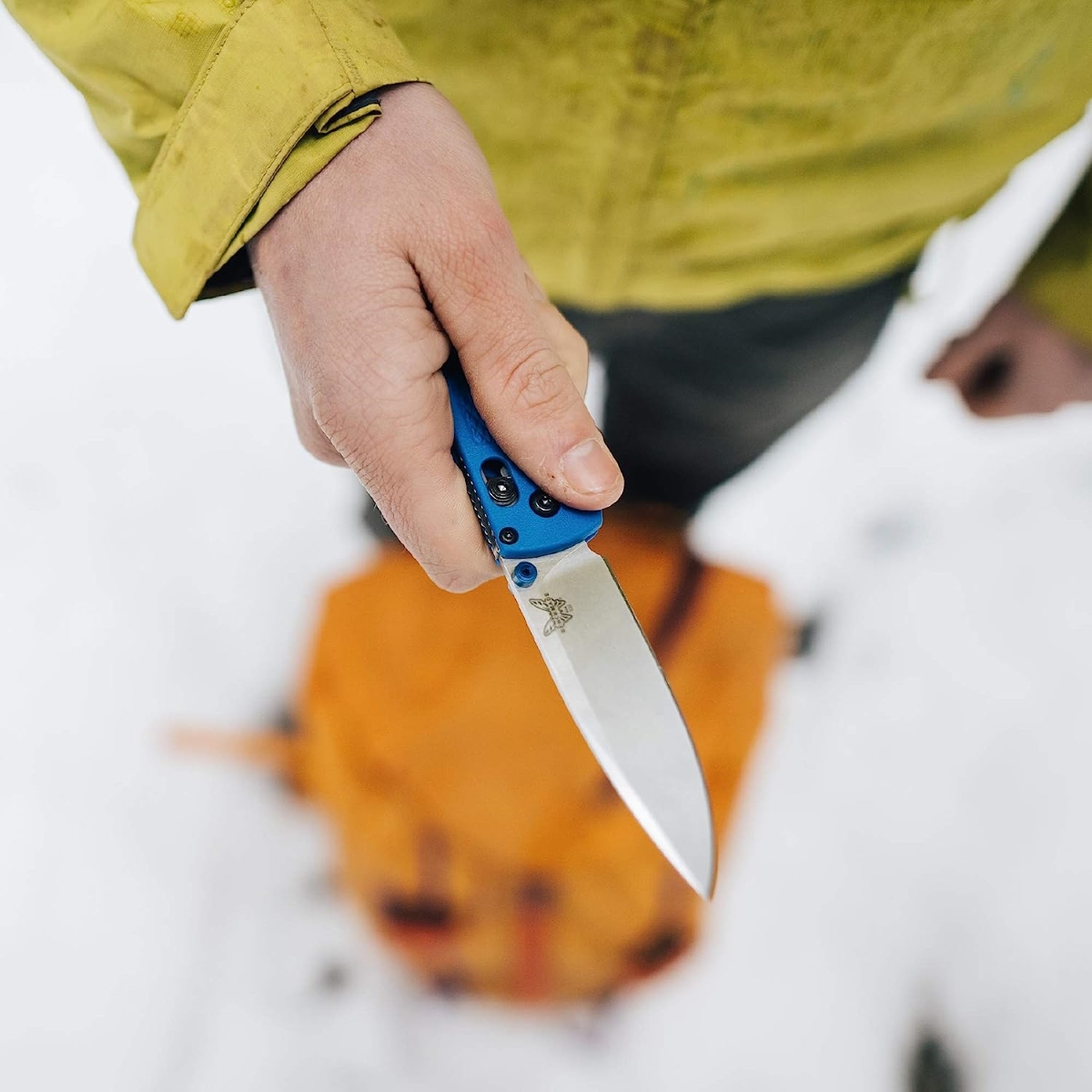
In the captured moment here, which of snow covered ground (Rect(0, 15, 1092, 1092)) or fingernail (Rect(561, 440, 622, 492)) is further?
snow covered ground (Rect(0, 15, 1092, 1092))

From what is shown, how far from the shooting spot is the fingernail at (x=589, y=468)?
419mm

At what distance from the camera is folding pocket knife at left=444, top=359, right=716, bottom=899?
1.48 feet

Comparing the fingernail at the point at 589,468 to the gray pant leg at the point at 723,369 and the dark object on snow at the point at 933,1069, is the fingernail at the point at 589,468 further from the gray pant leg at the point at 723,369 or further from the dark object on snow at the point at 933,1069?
the dark object on snow at the point at 933,1069

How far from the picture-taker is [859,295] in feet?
2.42

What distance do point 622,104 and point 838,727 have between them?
3.00 ft

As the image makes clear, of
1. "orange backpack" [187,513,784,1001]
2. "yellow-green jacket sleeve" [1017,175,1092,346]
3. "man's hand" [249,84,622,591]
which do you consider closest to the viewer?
"man's hand" [249,84,622,591]

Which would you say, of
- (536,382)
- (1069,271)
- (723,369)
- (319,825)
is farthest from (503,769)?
(1069,271)

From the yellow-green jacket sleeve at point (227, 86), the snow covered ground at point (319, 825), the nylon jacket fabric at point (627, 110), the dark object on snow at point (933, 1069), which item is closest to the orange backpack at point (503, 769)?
the snow covered ground at point (319, 825)

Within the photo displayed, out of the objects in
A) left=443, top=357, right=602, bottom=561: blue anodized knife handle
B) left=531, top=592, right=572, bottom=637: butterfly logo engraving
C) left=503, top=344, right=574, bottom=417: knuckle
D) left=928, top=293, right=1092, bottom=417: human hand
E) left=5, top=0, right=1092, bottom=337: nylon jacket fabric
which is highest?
left=5, top=0, right=1092, bottom=337: nylon jacket fabric

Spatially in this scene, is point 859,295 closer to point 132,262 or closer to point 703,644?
point 703,644

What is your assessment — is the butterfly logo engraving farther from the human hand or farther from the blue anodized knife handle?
the human hand

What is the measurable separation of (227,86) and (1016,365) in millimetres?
712

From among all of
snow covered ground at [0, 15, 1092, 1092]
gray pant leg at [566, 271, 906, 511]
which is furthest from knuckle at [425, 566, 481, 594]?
snow covered ground at [0, 15, 1092, 1092]

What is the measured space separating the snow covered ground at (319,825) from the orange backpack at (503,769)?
11 centimetres
